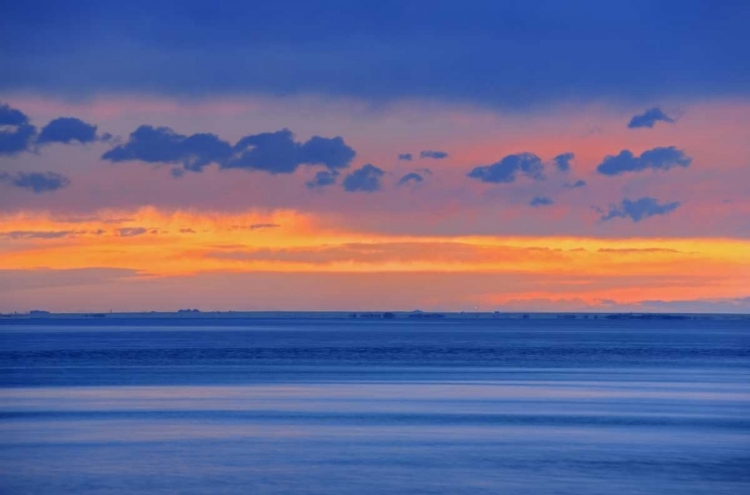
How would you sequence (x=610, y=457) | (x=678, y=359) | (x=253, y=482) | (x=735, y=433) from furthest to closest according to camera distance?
(x=678, y=359) → (x=735, y=433) → (x=610, y=457) → (x=253, y=482)

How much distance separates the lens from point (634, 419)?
1640 inches

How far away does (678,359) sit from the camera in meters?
93.9

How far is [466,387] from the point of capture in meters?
56.2

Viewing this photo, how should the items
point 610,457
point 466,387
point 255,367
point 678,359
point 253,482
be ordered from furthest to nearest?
point 678,359 → point 255,367 → point 466,387 → point 610,457 → point 253,482

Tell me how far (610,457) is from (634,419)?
9797 mm

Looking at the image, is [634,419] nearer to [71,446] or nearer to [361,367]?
[71,446]

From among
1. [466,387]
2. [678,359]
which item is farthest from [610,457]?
[678,359]

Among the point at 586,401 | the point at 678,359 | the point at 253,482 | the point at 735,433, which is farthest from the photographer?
the point at 678,359

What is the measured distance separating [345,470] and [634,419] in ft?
50.8

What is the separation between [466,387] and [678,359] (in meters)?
42.6

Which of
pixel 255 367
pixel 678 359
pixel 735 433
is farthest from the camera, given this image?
pixel 678 359

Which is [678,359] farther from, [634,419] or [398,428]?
[398,428]

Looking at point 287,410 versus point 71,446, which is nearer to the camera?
point 71,446

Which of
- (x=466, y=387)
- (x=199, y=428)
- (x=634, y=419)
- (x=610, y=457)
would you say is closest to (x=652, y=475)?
(x=610, y=457)
